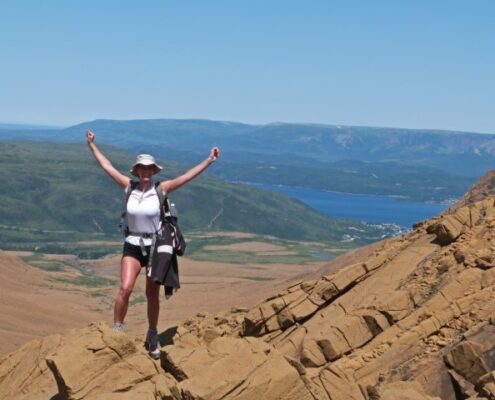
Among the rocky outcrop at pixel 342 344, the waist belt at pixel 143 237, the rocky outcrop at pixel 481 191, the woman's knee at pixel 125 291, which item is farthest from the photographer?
the rocky outcrop at pixel 481 191

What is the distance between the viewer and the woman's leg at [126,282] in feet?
41.9

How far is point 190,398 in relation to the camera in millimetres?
10320

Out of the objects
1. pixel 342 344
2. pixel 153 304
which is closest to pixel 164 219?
pixel 153 304

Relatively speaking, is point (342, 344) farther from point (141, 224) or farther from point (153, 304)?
point (141, 224)

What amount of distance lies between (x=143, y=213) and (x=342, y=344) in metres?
4.67

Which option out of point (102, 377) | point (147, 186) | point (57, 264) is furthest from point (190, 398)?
point (57, 264)

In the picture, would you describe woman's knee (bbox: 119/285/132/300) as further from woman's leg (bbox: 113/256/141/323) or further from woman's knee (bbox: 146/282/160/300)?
woman's knee (bbox: 146/282/160/300)

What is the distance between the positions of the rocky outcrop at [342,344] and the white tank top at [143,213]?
58.8 inches

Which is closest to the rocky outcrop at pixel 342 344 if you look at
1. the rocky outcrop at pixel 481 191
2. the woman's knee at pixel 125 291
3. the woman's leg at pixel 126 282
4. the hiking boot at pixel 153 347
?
the hiking boot at pixel 153 347

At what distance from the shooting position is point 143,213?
12734 millimetres

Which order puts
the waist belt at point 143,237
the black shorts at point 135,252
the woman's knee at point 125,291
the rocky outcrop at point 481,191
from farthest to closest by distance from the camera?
the rocky outcrop at point 481,191 < the black shorts at point 135,252 < the waist belt at point 143,237 < the woman's knee at point 125,291

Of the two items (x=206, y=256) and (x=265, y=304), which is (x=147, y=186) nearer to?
(x=265, y=304)

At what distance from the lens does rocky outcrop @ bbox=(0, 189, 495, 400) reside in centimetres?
1118

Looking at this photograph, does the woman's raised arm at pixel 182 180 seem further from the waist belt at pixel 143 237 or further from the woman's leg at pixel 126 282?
the woman's leg at pixel 126 282
